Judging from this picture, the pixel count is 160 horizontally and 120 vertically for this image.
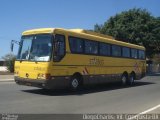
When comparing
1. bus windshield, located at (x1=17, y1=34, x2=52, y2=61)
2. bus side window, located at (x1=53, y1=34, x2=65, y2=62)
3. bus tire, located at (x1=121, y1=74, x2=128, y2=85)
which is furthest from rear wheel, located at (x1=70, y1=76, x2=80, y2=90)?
bus tire, located at (x1=121, y1=74, x2=128, y2=85)

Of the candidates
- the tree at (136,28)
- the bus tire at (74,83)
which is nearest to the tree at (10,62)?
the tree at (136,28)

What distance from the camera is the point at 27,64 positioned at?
1683cm

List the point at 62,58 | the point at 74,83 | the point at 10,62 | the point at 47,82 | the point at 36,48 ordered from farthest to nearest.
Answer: the point at 10,62
the point at 74,83
the point at 62,58
the point at 36,48
the point at 47,82

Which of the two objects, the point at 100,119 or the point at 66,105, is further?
the point at 66,105

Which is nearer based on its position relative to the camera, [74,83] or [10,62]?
[74,83]

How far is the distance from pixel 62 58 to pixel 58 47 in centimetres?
63

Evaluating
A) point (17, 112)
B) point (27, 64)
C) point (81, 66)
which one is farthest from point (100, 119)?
point (81, 66)

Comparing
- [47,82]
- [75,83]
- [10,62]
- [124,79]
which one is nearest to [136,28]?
[10,62]

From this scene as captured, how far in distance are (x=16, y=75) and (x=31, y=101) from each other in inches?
148

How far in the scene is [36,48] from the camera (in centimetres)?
1677

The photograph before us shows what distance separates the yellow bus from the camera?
53.6 feet

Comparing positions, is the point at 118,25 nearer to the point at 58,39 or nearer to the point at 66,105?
the point at 58,39

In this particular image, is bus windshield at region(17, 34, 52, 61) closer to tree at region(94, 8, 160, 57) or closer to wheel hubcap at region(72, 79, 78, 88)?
wheel hubcap at region(72, 79, 78, 88)

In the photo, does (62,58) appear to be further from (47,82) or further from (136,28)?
(136,28)
